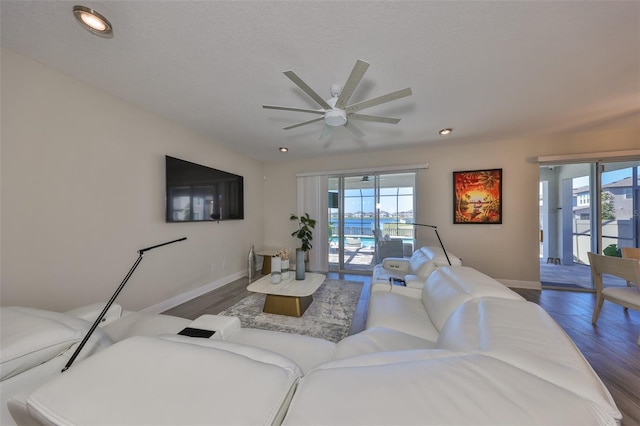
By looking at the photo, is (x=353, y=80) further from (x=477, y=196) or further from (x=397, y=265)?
(x=477, y=196)

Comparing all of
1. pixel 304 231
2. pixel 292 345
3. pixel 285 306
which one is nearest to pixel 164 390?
pixel 292 345

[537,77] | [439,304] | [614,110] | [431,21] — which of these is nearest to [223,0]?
[431,21]

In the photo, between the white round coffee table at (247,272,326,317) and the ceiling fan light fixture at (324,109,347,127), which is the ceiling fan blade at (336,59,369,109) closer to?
the ceiling fan light fixture at (324,109,347,127)

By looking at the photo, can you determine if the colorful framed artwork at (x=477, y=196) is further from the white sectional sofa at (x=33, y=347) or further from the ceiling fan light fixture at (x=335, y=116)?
Answer: the white sectional sofa at (x=33, y=347)

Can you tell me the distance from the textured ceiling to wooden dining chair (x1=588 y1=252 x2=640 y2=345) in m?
1.68

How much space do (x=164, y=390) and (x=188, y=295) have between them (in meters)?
3.05

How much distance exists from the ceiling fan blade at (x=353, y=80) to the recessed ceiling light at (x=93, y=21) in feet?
5.15

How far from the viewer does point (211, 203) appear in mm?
3277

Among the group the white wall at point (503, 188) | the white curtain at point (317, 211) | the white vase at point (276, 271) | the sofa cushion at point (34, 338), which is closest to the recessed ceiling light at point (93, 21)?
the sofa cushion at point (34, 338)

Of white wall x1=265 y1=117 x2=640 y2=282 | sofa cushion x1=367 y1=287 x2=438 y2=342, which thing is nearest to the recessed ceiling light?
sofa cushion x1=367 y1=287 x2=438 y2=342

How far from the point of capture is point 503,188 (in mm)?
3516

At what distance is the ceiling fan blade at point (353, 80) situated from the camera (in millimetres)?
1345

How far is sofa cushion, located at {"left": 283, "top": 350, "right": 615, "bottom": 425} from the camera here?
40cm

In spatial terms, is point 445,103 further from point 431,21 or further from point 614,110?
point 614,110
